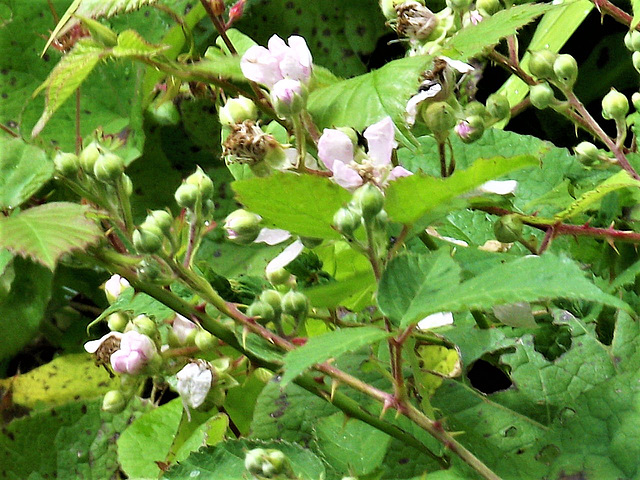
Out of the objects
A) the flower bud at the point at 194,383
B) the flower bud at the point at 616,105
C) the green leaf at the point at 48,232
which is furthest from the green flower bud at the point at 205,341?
the flower bud at the point at 616,105

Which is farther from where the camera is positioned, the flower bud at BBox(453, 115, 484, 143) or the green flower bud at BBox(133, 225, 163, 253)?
the flower bud at BBox(453, 115, 484, 143)

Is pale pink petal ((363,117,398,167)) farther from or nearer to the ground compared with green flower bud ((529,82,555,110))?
farther from the ground

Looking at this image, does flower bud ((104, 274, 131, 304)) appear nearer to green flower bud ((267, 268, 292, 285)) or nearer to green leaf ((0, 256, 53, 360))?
green flower bud ((267, 268, 292, 285))

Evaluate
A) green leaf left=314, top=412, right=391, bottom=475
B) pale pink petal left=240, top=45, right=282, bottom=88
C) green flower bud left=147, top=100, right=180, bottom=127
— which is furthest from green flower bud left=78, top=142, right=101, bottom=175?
green flower bud left=147, top=100, right=180, bottom=127

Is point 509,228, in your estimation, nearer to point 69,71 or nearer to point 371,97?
point 371,97

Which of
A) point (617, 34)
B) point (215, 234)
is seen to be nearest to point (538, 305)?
point (215, 234)

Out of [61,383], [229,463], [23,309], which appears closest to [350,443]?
[229,463]

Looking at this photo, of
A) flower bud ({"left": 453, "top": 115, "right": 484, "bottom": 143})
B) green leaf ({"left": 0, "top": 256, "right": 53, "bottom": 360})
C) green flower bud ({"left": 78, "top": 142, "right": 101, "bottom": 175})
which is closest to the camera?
green flower bud ({"left": 78, "top": 142, "right": 101, "bottom": 175})
